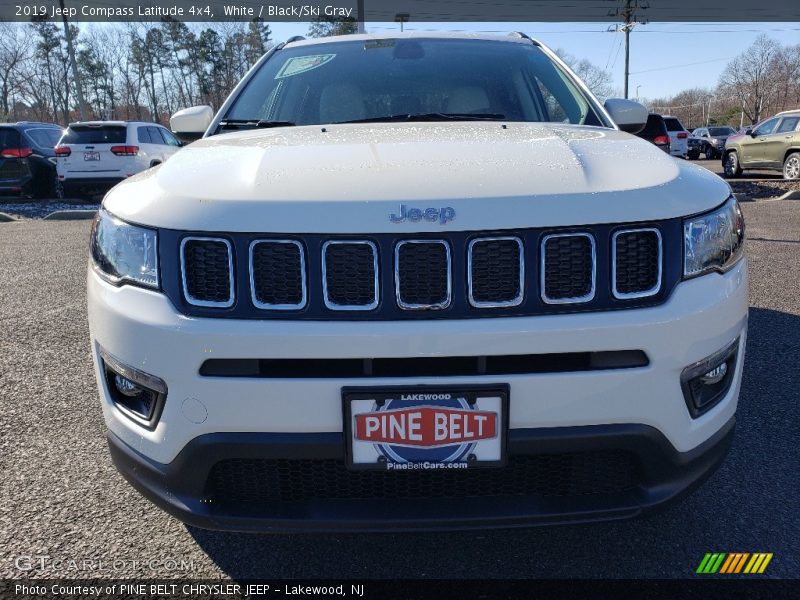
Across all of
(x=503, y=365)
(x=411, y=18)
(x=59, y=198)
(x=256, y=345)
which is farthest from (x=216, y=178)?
(x=411, y=18)

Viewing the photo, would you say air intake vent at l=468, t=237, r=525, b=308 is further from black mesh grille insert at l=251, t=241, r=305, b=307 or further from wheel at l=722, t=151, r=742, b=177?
wheel at l=722, t=151, r=742, b=177

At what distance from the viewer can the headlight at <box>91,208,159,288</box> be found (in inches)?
60.3

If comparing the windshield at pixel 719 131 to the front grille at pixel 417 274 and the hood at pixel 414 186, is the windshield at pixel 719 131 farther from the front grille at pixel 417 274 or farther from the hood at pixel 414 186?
the front grille at pixel 417 274

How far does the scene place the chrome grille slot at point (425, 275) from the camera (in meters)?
1.44

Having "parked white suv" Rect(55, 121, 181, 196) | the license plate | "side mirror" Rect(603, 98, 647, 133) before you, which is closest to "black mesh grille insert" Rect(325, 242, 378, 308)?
the license plate

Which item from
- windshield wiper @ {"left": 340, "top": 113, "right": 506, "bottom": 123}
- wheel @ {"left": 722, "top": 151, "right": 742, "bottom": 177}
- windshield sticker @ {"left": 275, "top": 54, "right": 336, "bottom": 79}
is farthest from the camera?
wheel @ {"left": 722, "top": 151, "right": 742, "bottom": 177}

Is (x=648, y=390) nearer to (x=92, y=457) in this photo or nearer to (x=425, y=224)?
(x=425, y=224)

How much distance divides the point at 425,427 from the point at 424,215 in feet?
1.60

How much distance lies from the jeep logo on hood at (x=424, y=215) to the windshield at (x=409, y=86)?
3.88 ft

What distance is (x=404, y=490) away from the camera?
1.57 meters

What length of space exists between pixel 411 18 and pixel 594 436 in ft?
107

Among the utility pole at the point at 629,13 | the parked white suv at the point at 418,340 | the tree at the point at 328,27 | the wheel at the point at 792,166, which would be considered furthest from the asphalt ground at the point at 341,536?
the utility pole at the point at 629,13

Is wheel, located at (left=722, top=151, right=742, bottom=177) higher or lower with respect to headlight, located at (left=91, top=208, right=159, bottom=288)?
lower

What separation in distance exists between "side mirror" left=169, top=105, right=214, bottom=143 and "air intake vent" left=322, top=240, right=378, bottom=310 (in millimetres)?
1650
